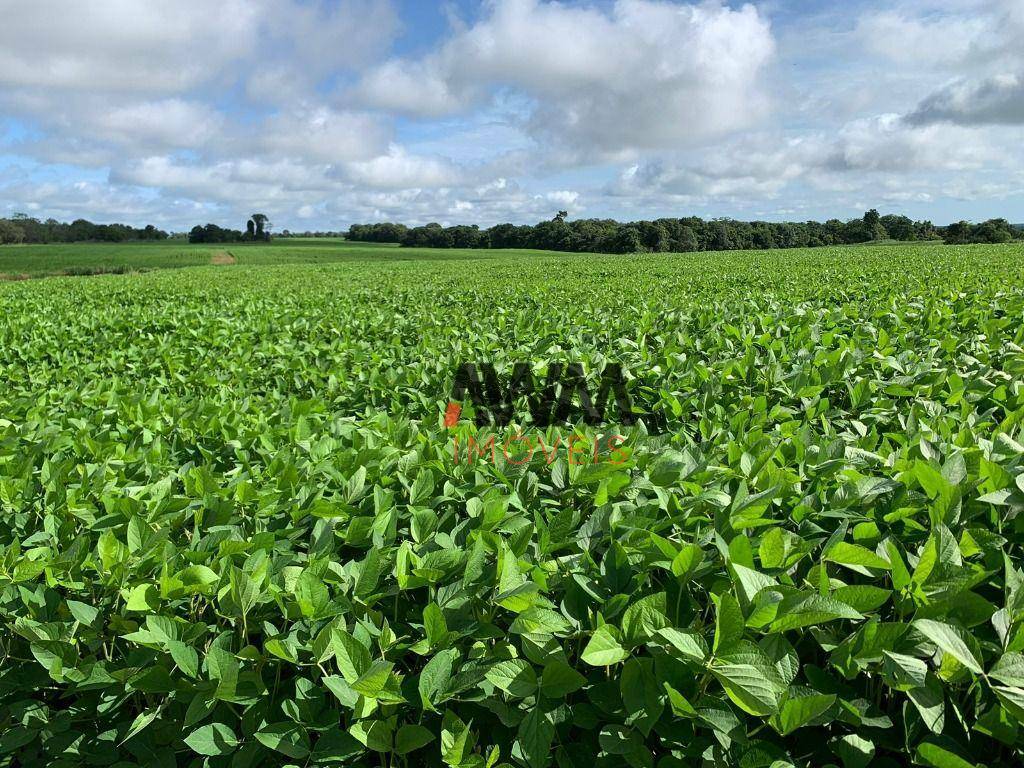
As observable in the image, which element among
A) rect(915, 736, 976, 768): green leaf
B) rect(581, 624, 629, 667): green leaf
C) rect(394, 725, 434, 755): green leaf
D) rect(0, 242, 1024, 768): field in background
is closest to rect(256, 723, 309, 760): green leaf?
rect(0, 242, 1024, 768): field in background

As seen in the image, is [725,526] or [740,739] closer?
[740,739]

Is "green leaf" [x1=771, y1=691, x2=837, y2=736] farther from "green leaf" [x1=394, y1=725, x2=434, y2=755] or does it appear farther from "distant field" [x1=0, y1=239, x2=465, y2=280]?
"distant field" [x1=0, y1=239, x2=465, y2=280]

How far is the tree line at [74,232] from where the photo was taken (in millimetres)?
99762

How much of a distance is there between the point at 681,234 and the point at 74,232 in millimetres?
105453

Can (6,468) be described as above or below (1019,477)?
below

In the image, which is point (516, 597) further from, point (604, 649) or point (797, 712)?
point (797, 712)

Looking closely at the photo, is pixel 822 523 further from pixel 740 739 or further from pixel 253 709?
pixel 253 709

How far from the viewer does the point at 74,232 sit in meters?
106

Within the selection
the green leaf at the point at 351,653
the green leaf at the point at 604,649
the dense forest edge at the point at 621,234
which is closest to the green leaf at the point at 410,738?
the green leaf at the point at 351,653

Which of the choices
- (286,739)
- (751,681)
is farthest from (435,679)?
(751,681)

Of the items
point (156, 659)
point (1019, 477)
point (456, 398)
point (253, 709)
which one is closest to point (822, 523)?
point (1019, 477)

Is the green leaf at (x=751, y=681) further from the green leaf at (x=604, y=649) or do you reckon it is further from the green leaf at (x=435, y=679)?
the green leaf at (x=435, y=679)

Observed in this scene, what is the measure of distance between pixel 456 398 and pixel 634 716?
2.95m

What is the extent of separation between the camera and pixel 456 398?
407cm
